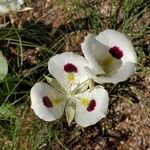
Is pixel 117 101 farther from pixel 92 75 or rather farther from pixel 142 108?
pixel 92 75

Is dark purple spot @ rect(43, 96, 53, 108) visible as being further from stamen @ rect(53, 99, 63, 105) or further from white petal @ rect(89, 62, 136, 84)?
white petal @ rect(89, 62, 136, 84)

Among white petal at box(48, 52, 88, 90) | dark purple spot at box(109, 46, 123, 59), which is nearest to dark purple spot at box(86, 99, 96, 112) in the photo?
white petal at box(48, 52, 88, 90)

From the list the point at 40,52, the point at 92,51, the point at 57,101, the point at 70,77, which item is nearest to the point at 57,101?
the point at 57,101

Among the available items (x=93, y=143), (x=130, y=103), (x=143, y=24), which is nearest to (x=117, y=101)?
(x=130, y=103)

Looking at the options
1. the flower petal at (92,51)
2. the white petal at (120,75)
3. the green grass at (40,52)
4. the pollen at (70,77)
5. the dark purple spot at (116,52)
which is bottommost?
the green grass at (40,52)

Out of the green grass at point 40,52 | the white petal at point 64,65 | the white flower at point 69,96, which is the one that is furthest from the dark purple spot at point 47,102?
the green grass at point 40,52

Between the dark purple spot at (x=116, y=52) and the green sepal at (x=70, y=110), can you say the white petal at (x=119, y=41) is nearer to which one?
the dark purple spot at (x=116, y=52)
